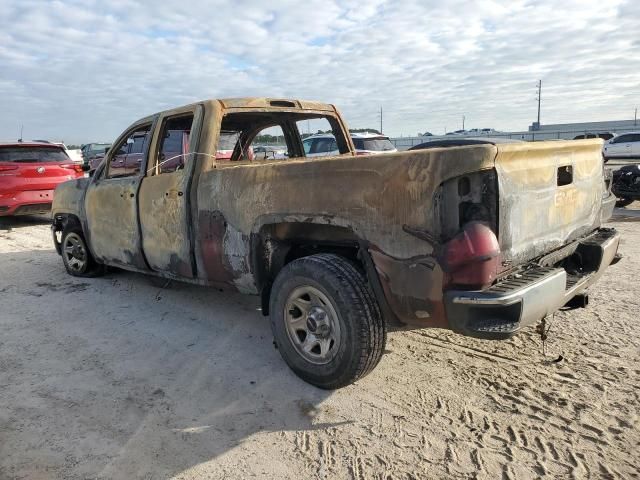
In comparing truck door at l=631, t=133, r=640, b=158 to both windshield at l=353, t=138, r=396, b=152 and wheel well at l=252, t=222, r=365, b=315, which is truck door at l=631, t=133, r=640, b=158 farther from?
wheel well at l=252, t=222, r=365, b=315

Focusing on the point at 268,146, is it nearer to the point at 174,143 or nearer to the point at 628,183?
the point at 174,143

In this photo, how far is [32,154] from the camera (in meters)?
10.5

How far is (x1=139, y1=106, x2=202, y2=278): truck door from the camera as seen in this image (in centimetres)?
429

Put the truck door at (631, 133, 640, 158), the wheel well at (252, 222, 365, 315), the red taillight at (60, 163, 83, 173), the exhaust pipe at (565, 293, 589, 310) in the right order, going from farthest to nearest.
Answer: the truck door at (631, 133, 640, 158) < the red taillight at (60, 163, 83, 173) < the exhaust pipe at (565, 293, 589, 310) < the wheel well at (252, 222, 365, 315)

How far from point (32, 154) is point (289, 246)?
9039 millimetres

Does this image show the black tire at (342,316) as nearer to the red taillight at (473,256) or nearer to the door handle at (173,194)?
the red taillight at (473,256)

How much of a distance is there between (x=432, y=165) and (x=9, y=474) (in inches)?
107

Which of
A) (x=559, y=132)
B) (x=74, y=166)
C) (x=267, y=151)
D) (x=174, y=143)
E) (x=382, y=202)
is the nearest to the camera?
(x=382, y=202)

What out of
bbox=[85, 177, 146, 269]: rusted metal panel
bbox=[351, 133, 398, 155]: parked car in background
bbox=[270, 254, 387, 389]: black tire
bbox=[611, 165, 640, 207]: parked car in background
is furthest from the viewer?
bbox=[351, 133, 398, 155]: parked car in background

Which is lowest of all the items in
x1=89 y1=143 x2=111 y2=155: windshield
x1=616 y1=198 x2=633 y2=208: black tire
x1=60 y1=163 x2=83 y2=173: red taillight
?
x1=616 y1=198 x2=633 y2=208: black tire

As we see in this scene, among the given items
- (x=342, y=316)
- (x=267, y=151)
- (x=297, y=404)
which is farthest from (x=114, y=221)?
(x=342, y=316)

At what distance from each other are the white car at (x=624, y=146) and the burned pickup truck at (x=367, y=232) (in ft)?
83.5

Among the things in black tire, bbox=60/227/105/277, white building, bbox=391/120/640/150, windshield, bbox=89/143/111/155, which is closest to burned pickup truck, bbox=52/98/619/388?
black tire, bbox=60/227/105/277

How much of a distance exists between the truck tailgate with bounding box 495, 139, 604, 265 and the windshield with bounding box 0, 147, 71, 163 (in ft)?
33.7
